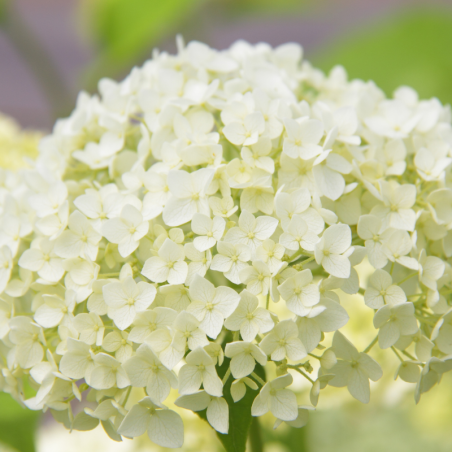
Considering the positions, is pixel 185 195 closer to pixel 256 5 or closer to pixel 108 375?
pixel 108 375

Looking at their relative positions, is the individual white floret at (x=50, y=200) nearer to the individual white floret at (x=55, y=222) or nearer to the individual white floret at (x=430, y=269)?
the individual white floret at (x=55, y=222)

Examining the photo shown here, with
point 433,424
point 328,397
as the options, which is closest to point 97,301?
point 328,397

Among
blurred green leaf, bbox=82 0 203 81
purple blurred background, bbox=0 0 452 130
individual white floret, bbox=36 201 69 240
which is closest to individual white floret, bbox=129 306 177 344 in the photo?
individual white floret, bbox=36 201 69 240

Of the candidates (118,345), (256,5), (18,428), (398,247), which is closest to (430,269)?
(398,247)

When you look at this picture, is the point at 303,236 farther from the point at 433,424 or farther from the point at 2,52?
the point at 2,52

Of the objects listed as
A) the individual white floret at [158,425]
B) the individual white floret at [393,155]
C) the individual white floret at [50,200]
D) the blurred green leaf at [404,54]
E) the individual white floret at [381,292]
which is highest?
the blurred green leaf at [404,54]

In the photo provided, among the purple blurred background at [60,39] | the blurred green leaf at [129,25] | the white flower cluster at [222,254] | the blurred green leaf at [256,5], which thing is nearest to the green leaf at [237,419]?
the white flower cluster at [222,254]
